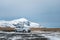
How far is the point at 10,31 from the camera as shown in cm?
1334

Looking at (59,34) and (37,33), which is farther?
(37,33)

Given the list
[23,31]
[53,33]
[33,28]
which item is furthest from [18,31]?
[53,33]

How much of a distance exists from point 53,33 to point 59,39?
3080 mm

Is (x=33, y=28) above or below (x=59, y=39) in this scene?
above

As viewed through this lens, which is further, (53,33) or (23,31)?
(23,31)

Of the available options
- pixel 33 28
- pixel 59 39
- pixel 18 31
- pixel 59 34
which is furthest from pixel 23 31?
pixel 59 39

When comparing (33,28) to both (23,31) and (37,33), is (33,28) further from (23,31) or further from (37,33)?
(23,31)

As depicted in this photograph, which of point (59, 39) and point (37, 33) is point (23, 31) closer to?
point (37, 33)

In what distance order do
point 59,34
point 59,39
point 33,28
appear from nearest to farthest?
point 59,39 → point 59,34 → point 33,28

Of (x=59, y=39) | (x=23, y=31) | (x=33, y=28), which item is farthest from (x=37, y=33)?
(x=59, y=39)

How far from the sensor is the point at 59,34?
36.8 feet

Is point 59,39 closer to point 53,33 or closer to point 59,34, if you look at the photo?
point 59,34

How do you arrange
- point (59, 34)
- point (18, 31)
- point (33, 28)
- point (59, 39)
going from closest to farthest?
point (59, 39) < point (59, 34) < point (33, 28) < point (18, 31)

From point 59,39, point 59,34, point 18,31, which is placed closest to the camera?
point 59,39
